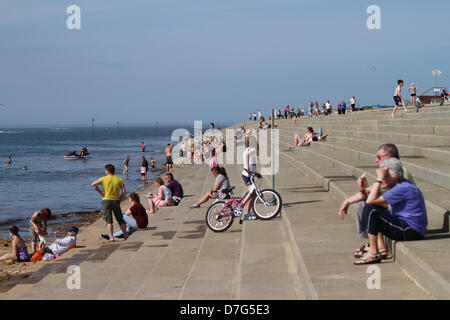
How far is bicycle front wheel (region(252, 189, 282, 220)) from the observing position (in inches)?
384

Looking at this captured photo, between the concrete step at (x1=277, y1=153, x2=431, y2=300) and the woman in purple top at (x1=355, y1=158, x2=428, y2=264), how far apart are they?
0.86 feet

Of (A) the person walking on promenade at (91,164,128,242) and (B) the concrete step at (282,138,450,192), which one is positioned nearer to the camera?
(B) the concrete step at (282,138,450,192)

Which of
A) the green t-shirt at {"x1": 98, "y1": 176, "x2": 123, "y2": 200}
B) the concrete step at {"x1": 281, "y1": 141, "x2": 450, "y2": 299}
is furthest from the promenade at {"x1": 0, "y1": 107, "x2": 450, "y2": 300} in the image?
the green t-shirt at {"x1": 98, "y1": 176, "x2": 123, "y2": 200}

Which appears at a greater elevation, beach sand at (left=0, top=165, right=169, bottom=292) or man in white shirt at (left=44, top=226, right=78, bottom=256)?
man in white shirt at (left=44, top=226, right=78, bottom=256)

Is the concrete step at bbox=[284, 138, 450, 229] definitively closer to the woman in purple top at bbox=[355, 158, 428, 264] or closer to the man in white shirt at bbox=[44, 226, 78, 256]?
the woman in purple top at bbox=[355, 158, 428, 264]

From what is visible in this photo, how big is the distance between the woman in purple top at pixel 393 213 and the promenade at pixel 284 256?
14 centimetres

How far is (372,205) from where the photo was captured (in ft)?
19.2

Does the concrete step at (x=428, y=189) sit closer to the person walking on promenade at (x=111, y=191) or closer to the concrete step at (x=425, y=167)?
the concrete step at (x=425, y=167)

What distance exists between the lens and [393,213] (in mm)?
6031
